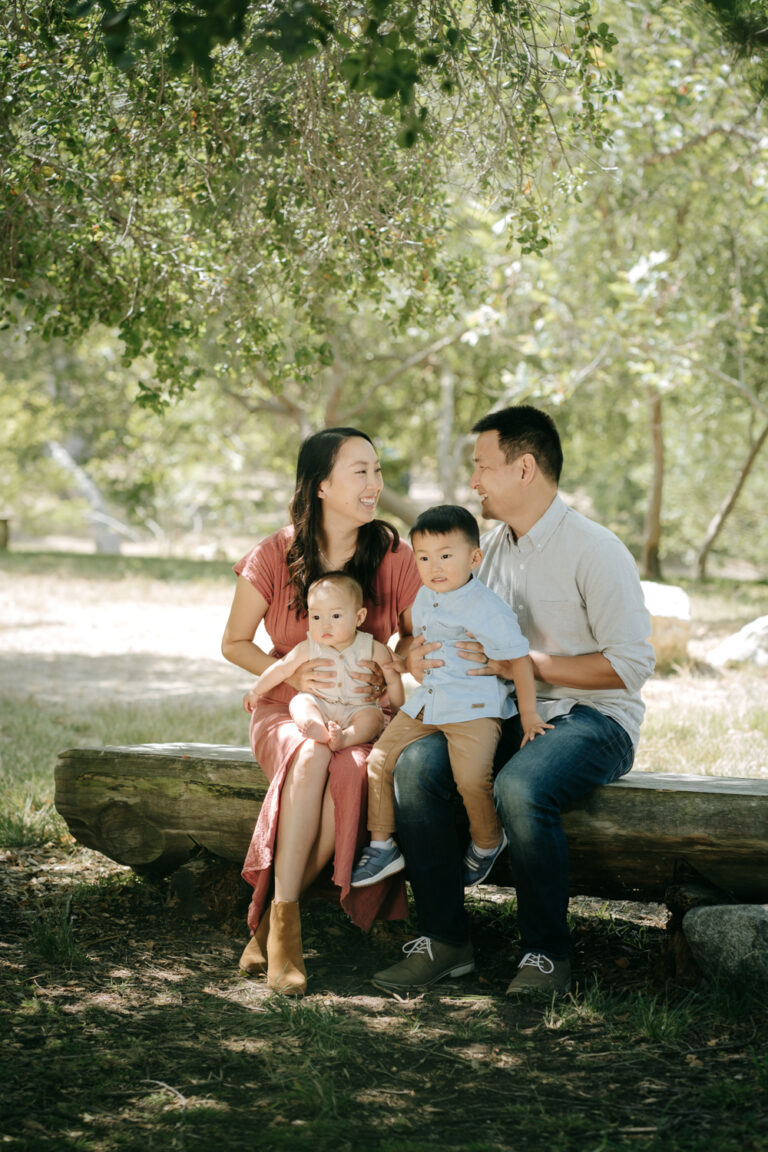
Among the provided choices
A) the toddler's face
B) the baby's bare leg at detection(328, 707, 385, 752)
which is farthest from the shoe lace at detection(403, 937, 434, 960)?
the toddler's face

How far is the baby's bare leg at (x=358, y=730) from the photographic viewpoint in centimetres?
355

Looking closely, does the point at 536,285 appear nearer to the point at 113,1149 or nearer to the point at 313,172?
the point at 313,172

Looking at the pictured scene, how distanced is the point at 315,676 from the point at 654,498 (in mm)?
12090

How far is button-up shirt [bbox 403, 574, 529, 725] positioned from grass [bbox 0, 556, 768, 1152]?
85cm

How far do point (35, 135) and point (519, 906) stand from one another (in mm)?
3159

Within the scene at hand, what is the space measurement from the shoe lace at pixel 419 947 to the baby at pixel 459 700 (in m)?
0.22

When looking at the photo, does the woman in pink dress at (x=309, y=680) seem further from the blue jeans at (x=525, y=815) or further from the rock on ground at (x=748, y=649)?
the rock on ground at (x=748, y=649)

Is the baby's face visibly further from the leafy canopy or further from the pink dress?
the leafy canopy

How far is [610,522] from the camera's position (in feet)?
92.7

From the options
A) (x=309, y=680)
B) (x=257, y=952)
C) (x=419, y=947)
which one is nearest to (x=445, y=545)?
(x=309, y=680)

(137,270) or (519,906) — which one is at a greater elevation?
(137,270)

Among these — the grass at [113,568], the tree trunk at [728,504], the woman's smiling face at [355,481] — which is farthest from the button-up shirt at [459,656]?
the grass at [113,568]

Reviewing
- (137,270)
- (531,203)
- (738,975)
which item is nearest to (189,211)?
(137,270)

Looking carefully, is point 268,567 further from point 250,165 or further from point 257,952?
point 250,165
